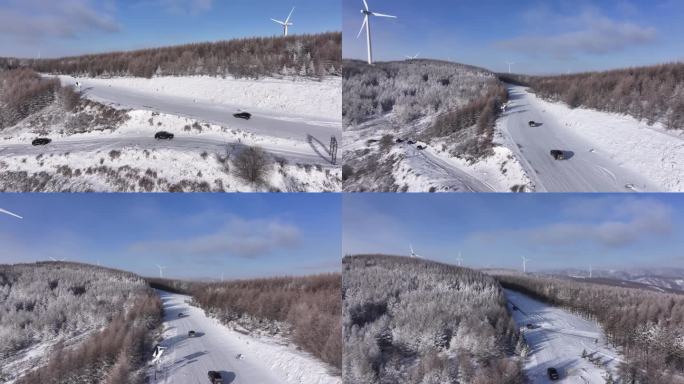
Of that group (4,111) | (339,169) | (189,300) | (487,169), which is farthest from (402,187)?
(4,111)

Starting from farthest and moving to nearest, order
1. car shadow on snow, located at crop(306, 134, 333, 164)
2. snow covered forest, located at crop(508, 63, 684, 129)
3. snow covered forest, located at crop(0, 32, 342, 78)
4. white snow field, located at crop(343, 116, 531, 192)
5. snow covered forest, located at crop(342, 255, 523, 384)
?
snow covered forest, located at crop(0, 32, 342, 78) → snow covered forest, located at crop(508, 63, 684, 129) → car shadow on snow, located at crop(306, 134, 333, 164) → white snow field, located at crop(343, 116, 531, 192) → snow covered forest, located at crop(342, 255, 523, 384)

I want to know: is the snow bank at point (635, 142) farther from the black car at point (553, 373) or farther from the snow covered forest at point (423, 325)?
the black car at point (553, 373)

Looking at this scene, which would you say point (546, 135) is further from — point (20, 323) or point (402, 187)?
point (20, 323)

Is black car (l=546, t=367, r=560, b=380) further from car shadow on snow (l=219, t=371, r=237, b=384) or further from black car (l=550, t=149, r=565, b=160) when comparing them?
car shadow on snow (l=219, t=371, r=237, b=384)

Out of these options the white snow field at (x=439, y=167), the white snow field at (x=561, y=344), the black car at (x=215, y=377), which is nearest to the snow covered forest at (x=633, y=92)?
the white snow field at (x=439, y=167)

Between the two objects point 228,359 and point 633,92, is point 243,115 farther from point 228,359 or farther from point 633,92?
point 633,92

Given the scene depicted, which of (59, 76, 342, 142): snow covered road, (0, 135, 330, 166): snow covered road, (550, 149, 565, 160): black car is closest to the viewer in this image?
(550, 149, 565, 160): black car

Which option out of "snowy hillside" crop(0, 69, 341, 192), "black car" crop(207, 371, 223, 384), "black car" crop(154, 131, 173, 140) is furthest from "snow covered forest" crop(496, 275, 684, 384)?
"black car" crop(154, 131, 173, 140)
